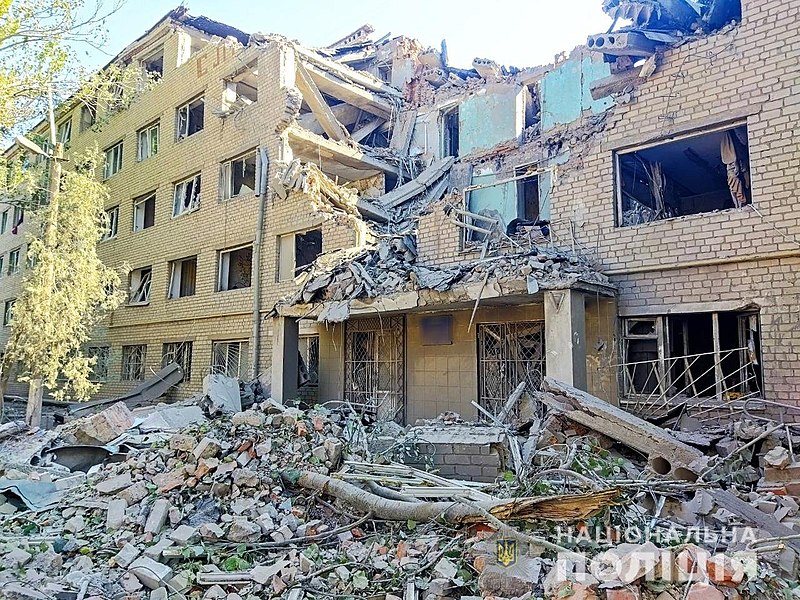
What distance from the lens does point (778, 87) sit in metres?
7.76

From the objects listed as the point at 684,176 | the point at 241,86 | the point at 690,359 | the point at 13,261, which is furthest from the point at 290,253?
the point at 13,261

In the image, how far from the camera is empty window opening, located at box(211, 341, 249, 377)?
15023 millimetres

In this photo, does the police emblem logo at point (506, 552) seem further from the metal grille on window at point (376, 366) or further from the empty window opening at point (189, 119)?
the empty window opening at point (189, 119)

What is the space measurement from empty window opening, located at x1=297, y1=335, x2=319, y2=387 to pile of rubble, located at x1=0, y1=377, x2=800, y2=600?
512cm

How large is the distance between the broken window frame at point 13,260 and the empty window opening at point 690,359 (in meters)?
28.0

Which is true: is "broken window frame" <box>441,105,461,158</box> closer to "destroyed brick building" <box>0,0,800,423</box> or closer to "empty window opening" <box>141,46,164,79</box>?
"destroyed brick building" <box>0,0,800,423</box>

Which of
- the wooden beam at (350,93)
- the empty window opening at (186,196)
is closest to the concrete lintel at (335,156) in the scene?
the wooden beam at (350,93)

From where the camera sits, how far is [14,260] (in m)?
27.3

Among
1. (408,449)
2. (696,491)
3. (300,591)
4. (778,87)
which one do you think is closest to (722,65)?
(778,87)

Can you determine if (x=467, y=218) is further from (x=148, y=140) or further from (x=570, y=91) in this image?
(x=148, y=140)

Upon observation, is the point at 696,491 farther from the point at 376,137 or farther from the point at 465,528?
the point at 376,137

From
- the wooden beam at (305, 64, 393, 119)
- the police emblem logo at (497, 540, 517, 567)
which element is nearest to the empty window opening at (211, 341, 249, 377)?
the wooden beam at (305, 64, 393, 119)

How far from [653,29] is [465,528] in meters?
8.09

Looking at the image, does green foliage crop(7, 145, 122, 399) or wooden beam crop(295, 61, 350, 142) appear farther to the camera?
wooden beam crop(295, 61, 350, 142)
